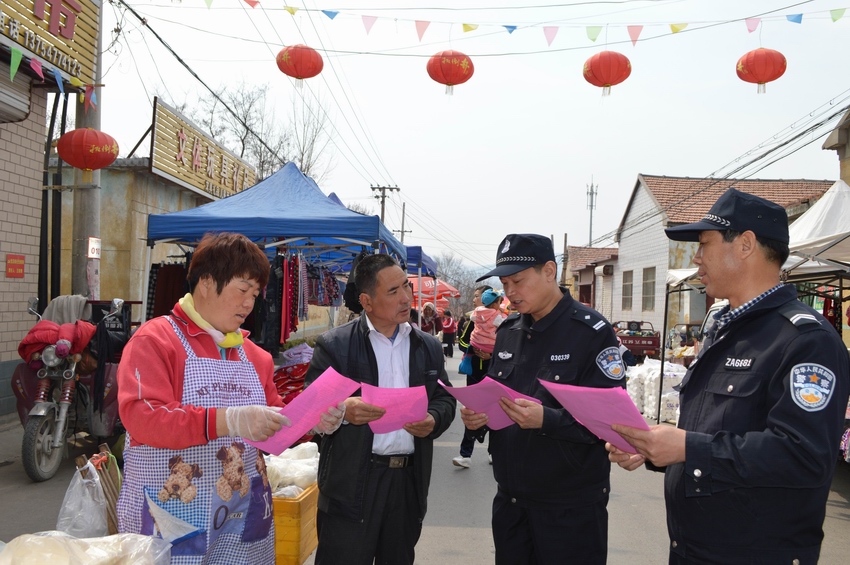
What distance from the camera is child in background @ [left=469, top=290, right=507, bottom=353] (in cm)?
755

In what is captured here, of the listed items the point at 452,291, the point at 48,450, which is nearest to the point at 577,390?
the point at 48,450

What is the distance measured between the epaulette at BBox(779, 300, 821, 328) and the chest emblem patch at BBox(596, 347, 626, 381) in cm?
81

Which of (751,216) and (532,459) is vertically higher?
(751,216)

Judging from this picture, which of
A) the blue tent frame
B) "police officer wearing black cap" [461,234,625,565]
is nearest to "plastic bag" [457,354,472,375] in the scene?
the blue tent frame

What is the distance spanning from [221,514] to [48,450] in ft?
15.9

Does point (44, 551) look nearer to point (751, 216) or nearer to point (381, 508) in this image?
point (381, 508)

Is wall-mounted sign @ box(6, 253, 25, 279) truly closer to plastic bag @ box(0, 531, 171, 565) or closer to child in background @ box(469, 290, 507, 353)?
child in background @ box(469, 290, 507, 353)

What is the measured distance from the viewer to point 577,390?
202 cm

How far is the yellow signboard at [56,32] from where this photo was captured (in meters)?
8.10

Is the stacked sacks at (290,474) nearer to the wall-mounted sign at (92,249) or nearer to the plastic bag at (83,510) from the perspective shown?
the plastic bag at (83,510)

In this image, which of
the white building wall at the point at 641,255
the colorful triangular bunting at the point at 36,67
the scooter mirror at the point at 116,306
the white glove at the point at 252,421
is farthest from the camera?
the white building wall at the point at 641,255

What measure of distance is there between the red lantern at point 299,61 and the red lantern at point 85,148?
2630mm

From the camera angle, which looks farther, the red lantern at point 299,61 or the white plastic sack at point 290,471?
the red lantern at point 299,61

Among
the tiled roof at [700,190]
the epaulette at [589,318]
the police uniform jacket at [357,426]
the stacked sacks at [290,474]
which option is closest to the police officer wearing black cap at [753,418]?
the epaulette at [589,318]
